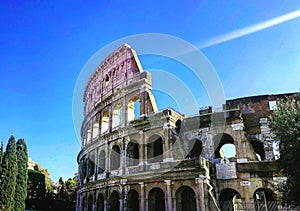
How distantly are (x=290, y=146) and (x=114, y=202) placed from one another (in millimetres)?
13115

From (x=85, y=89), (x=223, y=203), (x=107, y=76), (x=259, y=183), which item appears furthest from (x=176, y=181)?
(x=85, y=89)

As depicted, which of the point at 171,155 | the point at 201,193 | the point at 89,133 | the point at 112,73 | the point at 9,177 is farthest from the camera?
the point at 89,133

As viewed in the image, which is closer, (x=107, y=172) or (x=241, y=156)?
(x=241, y=156)

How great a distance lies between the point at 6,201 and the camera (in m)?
19.8

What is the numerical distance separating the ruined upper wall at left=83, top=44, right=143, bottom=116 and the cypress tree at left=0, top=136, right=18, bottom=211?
8.12m

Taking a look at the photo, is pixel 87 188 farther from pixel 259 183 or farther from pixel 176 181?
pixel 259 183

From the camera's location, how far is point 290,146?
11891 mm

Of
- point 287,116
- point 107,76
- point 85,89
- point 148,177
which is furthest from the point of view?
point 85,89

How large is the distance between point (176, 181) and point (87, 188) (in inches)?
379

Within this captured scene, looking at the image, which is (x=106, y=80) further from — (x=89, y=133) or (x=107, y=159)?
(x=107, y=159)

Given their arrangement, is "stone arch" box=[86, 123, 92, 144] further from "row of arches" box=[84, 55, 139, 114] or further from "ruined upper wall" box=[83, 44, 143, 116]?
"row of arches" box=[84, 55, 139, 114]

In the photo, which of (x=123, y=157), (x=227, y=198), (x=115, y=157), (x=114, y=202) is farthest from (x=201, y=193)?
(x=115, y=157)

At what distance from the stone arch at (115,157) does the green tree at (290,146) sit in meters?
12.1

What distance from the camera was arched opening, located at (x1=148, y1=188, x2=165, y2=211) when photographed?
17.3m
